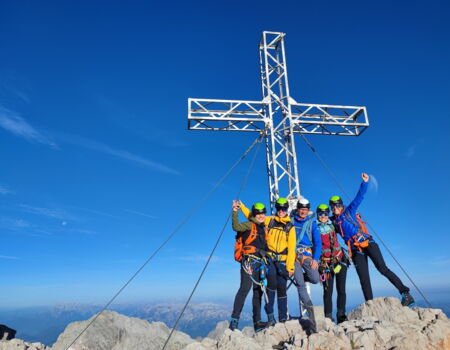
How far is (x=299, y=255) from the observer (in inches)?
248

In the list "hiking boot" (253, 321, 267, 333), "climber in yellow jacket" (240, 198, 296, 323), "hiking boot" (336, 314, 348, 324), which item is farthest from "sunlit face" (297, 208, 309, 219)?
"hiking boot" (253, 321, 267, 333)

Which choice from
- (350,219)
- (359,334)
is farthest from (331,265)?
(359,334)

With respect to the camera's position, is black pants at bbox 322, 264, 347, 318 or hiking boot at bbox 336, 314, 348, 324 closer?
hiking boot at bbox 336, 314, 348, 324

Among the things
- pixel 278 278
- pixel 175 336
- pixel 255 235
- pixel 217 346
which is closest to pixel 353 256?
pixel 278 278

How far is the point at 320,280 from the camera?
6.31 m

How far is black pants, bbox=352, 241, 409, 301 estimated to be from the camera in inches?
247

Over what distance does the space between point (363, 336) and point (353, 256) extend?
9.15ft

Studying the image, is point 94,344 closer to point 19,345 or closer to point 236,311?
point 19,345

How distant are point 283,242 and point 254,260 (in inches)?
27.6

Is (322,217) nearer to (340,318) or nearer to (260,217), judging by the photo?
(260,217)

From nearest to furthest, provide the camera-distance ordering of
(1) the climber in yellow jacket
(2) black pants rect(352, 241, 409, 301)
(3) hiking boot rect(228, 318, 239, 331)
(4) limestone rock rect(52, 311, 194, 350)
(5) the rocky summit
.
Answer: (5) the rocky summit, (3) hiking boot rect(228, 318, 239, 331), (1) the climber in yellow jacket, (2) black pants rect(352, 241, 409, 301), (4) limestone rock rect(52, 311, 194, 350)

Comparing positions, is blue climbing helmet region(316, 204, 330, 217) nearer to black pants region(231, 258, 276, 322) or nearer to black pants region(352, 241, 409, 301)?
black pants region(352, 241, 409, 301)

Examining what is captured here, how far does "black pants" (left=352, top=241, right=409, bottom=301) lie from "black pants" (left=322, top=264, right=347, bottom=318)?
14.8 inches

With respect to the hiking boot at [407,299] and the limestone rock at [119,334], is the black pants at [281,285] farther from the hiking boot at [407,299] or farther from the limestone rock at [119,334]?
the limestone rock at [119,334]
